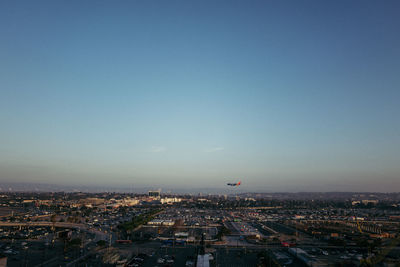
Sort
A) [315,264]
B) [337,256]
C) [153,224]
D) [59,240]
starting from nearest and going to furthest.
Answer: [315,264]
[337,256]
[59,240]
[153,224]

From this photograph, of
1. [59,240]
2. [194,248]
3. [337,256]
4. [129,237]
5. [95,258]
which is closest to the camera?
[95,258]

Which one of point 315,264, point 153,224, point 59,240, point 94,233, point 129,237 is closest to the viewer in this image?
point 315,264

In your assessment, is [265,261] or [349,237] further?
→ [349,237]

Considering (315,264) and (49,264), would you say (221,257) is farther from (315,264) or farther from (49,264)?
(49,264)

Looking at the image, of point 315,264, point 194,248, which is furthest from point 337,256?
point 194,248

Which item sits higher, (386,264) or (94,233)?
(386,264)

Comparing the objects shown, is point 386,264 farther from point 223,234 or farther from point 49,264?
point 49,264

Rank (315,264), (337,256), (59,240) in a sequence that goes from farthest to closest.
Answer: (59,240) < (337,256) < (315,264)

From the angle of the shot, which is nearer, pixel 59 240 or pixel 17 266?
pixel 17 266

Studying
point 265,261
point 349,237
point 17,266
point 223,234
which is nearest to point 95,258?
point 17,266
